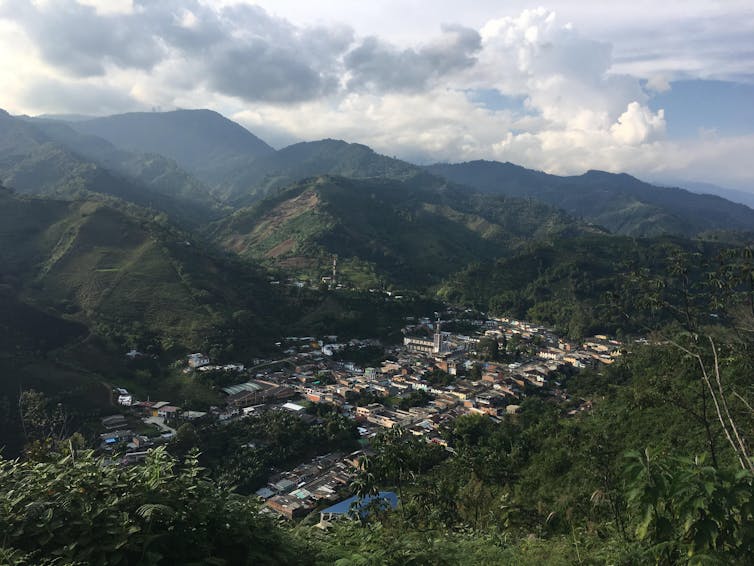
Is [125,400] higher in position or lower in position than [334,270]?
lower

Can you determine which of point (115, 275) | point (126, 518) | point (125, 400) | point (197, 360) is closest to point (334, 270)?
point (115, 275)

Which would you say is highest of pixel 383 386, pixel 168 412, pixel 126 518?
pixel 126 518

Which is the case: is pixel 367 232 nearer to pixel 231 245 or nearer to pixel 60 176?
pixel 231 245

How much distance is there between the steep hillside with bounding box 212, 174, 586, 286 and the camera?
9294 centimetres

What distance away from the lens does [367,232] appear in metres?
113

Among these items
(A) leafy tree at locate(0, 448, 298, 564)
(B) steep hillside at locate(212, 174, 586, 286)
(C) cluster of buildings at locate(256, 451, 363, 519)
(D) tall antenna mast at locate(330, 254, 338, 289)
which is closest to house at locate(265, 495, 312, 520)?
(C) cluster of buildings at locate(256, 451, 363, 519)

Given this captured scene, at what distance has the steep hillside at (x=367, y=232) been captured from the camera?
3659 inches

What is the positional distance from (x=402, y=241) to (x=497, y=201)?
77891 millimetres

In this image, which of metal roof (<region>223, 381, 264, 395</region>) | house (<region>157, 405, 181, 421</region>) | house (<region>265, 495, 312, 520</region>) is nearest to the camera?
house (<region>265, 495, 312, 520</region>)

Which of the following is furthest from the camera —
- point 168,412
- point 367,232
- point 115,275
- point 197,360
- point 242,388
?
point 367,232

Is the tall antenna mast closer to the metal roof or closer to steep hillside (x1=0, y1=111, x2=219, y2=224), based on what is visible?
the metal roof

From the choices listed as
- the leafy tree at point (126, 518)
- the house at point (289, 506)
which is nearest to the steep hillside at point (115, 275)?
the house at point (289, 506)

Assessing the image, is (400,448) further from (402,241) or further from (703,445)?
(402,241)

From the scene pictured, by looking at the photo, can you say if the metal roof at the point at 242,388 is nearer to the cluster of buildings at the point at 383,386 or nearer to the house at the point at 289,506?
the cluster of buildings at the point at 383,386
